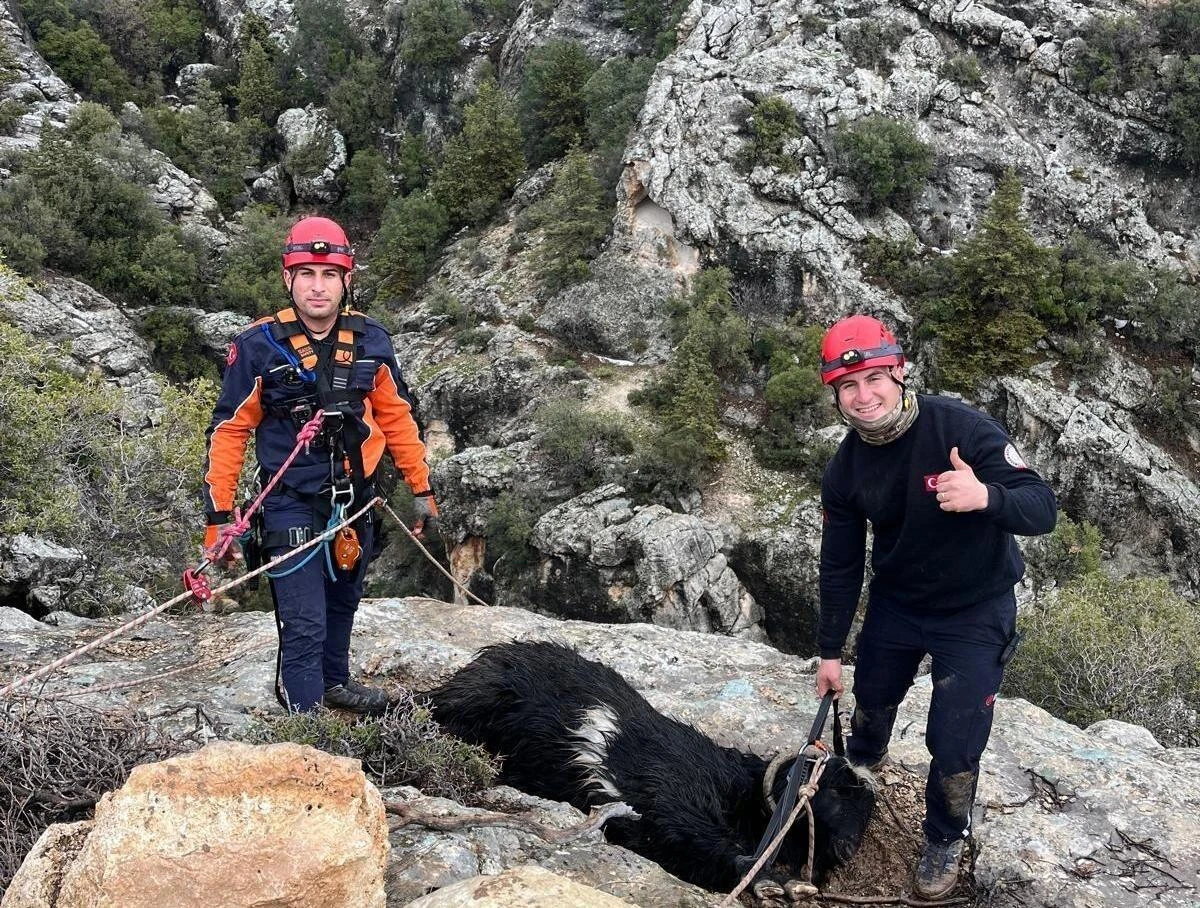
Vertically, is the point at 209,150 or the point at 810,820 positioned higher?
the point at 209,150

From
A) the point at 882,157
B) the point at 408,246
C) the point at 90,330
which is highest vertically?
the point at 882,157

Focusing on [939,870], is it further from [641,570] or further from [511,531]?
[511,531]

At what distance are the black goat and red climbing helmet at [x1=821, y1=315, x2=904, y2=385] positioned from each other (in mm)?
1471

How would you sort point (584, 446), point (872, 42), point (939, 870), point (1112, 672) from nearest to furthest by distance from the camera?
1. point (939, 870)
2. point (1112, 672)
3. point (584, 446)
4. point (872, 42)

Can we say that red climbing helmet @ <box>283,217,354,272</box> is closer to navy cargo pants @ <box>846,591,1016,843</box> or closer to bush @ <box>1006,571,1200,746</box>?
navy cargo pants @ <box>846,591,1016,843</box>

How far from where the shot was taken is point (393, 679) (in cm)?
452

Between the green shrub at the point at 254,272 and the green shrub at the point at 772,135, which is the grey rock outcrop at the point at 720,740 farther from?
the green shrub at the point at 254,272

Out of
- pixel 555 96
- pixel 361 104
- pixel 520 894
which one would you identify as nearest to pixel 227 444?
pixel 520 894

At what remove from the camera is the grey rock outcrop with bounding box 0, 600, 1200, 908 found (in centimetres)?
246

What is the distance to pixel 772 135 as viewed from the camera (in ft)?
72.5

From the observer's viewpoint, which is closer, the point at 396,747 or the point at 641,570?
the point at 396,747

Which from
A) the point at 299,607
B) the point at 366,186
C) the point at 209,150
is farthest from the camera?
the point at 366,186

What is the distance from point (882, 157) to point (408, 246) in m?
15.9

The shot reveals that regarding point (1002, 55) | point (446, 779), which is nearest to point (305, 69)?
point (1002, 55)
